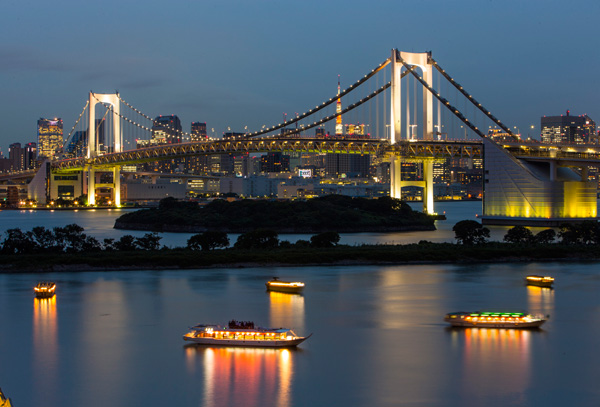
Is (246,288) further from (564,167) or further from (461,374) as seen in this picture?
(564,167)

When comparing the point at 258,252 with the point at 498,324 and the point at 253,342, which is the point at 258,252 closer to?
the point at 498,324

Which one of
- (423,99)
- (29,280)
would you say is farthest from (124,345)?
(423,99)

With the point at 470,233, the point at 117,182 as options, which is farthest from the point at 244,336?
the point at 117,182

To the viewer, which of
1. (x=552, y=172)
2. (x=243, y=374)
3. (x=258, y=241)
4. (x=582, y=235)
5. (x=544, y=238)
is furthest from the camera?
(x=552, y=172)

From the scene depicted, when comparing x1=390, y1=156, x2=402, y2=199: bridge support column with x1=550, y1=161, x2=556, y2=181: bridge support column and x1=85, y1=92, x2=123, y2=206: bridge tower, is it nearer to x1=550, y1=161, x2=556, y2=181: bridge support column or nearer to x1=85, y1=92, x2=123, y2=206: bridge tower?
x1=550, y1=161, x2=556, y2=181: bridge support column

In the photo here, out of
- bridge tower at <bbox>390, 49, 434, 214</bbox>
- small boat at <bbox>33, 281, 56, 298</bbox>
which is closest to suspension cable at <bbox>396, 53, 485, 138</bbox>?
bridge tower at <bbox>390, 49, 434, 214</bbox>

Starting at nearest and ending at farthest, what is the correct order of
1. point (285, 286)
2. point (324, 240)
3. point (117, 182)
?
point (285, 286), point (324, 240), point (117, 182)
